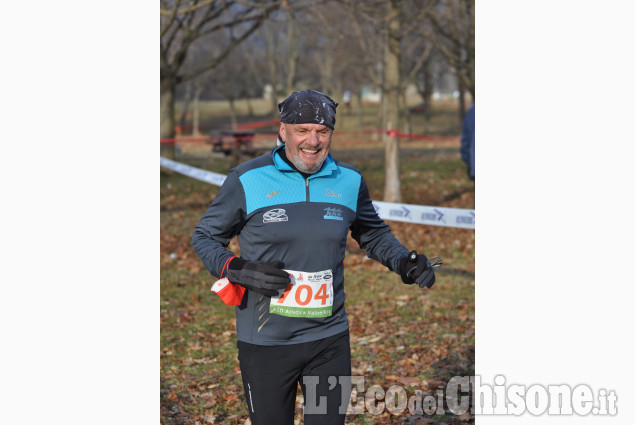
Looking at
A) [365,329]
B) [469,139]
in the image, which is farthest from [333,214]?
[469,139]

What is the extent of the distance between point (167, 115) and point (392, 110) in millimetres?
6264

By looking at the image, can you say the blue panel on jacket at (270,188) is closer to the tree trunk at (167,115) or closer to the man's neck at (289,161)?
the man's neck at (289,161)

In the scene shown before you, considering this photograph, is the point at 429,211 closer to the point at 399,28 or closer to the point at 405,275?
the point at 405,275

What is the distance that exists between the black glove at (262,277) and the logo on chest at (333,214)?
0.38m

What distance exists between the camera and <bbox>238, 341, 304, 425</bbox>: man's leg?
137 inches

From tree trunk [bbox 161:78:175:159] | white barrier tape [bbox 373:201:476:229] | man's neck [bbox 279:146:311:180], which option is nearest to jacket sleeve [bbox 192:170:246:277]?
man's neck [bbox 279:146:311:180]

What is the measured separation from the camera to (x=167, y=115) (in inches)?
778

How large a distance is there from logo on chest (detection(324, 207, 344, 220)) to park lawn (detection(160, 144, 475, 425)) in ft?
8.96

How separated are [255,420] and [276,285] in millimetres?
710

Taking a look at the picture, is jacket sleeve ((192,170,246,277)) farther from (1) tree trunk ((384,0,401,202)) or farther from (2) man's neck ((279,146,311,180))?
(1) tree trunk ((384,0,401,202))

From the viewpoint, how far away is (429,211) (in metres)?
9.35

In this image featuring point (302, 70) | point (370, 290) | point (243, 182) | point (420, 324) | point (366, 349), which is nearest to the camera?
point (243, 182)

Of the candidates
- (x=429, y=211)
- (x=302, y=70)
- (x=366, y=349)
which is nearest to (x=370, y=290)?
(x=429, y=211)

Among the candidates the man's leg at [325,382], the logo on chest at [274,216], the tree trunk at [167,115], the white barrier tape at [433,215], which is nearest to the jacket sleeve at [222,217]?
the logo on chest at [274,216]
